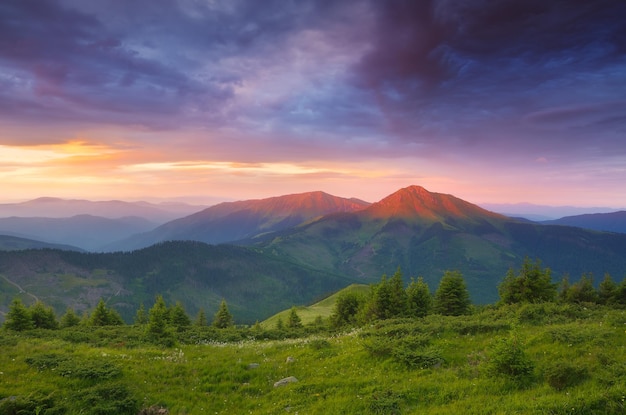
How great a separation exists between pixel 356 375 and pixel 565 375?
26.2 ft

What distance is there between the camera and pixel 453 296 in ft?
134

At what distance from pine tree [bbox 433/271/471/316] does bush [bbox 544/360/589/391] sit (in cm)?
3023

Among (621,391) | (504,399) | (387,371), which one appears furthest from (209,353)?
(621,391)

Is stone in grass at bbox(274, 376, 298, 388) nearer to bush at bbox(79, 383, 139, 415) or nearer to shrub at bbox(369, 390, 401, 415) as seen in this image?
shrub at bbox(369, 390, 401, 415)

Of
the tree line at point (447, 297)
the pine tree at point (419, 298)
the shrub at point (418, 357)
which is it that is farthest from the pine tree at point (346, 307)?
the shrub at point (418, 357)

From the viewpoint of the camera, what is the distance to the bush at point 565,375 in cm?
1170

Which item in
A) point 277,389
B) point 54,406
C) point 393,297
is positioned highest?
point 54,406

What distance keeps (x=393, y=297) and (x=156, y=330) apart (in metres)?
28.3

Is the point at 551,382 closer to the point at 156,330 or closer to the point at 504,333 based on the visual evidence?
the point at 504,333

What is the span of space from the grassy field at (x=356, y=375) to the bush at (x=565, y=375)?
1.4 inches

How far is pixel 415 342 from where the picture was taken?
56.7 feet

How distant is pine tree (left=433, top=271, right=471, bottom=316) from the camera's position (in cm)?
4078

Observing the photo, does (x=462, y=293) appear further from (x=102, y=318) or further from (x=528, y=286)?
(x=102, y=318)

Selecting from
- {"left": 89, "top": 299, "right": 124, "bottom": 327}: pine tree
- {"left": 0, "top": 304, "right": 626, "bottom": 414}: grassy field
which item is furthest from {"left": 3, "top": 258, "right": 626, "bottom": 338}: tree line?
{"left": 0, "top": 304, "right": 626, "bottom": 414}: grassy field
